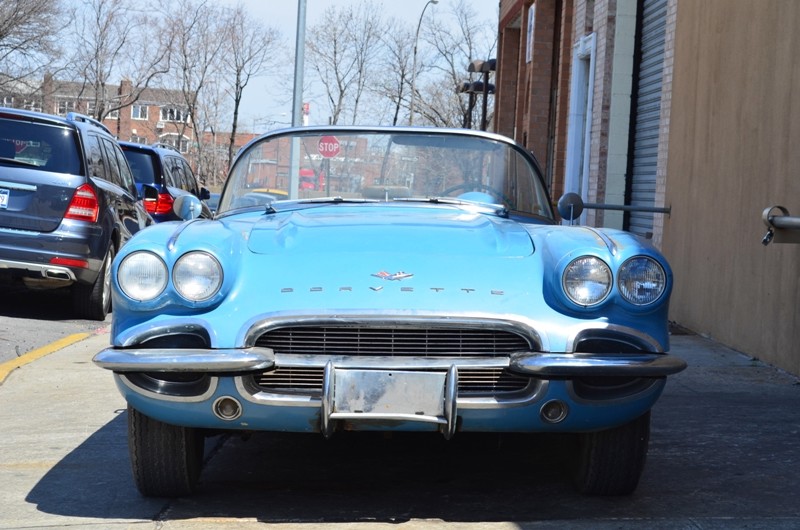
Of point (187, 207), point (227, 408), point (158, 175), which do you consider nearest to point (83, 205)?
point (187, 207)

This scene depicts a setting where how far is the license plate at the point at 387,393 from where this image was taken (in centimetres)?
382

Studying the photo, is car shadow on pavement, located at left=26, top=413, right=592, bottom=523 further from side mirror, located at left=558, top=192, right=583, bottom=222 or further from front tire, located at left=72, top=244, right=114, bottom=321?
front tire, located at left=72, top=244, right=114, bottom=321

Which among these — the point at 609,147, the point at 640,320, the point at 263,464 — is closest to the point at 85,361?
the point at 263,464

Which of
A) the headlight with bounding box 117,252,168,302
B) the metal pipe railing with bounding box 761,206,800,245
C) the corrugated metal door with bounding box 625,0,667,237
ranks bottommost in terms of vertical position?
the headlight with bounding box 117,252,168,302

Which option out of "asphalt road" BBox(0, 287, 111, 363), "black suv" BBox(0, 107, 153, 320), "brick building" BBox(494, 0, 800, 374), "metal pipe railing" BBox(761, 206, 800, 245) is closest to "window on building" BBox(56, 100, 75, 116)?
"brick building" BBox(494, 0, 800, 374)

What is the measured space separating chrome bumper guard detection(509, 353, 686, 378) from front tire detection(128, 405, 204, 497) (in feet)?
3.96

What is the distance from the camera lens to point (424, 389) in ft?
12.6

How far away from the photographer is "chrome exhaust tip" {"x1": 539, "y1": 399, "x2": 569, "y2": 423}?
394 cm

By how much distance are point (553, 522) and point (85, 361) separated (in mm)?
4508

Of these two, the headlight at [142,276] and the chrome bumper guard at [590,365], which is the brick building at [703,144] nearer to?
the chrome bumper guard at [590,365]

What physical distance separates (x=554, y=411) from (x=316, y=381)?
79cm

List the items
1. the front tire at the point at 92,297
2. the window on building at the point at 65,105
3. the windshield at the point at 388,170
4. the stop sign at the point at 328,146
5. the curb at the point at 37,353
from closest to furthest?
the windshield at the point at 388,170 < the stop sign at the point at 328,146 < the curb at the point at 37,353 < the front tire at the point at 92,297 < the window on building at the point at 65,105

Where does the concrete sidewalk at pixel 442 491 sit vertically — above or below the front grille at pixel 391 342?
below

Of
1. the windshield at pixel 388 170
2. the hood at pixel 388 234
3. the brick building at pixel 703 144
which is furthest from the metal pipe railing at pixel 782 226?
the brick building at pixel 703 144
